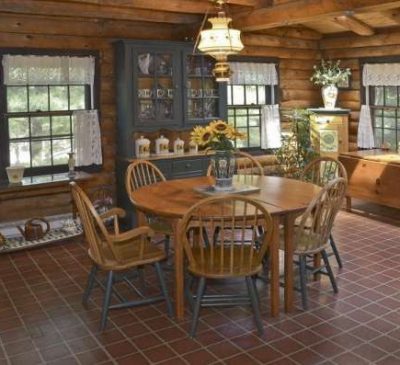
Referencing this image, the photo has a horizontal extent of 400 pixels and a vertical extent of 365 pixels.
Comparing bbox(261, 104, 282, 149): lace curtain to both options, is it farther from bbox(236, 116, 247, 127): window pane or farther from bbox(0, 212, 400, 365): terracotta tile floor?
bbox(0, 212, 400, 365): terracotta tile floor

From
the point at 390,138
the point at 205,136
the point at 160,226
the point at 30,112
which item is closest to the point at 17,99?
the point at 30,112

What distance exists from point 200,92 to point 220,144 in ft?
8.09

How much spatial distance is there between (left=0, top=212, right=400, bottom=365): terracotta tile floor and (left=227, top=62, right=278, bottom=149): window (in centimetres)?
308

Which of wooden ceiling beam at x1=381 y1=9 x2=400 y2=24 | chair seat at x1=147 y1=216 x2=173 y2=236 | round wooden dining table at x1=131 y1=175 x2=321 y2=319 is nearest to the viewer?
round wooden dining table at x1=131 y1=175 x2=321 y2=319

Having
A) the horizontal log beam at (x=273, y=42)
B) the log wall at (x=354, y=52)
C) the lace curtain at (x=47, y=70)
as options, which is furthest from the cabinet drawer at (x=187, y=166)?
the log wall at (x=354, y=52)

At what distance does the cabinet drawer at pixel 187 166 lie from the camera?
18.9 ft

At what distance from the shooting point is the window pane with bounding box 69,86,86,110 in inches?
225

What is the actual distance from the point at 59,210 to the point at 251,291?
306 centimetres

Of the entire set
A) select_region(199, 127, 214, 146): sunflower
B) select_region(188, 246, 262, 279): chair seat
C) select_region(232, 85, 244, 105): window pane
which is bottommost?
select_region(188, 246, 262, 279): chair seat

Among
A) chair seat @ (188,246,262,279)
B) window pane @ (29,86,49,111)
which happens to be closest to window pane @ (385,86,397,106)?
window pane @ (29,86,49,111)

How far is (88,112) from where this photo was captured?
5699 mm

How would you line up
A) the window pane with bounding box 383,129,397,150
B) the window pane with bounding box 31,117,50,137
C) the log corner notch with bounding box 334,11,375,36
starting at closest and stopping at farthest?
the window pane with bounding box 31,117,50,137 → the log corner notch with bounding box 334,11,375,36 → the window pane with bounding box 383,129,397,150

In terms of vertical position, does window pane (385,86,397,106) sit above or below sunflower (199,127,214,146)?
above

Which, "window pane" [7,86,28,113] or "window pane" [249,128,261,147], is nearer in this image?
"window pane" [7,86,28,113]
